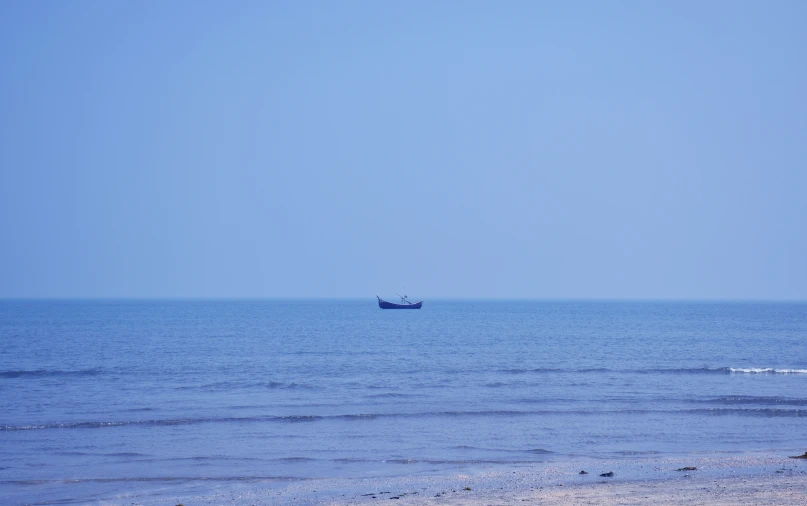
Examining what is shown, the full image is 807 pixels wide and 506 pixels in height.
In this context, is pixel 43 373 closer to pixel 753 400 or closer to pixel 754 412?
pixel 754 412

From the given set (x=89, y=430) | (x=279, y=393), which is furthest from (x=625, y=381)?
(x=89, y=430)

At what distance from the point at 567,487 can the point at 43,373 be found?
33213 millimetres

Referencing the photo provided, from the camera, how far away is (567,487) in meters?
15.9

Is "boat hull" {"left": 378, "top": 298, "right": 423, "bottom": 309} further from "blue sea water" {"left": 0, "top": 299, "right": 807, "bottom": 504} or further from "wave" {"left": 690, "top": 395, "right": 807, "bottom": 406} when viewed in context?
"wave" {"left": 690, "top": 395, "right": 807, "bottom": 406}

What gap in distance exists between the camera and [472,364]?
45.1 metres

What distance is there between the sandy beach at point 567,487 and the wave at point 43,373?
26781mm

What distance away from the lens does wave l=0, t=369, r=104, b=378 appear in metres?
39.0

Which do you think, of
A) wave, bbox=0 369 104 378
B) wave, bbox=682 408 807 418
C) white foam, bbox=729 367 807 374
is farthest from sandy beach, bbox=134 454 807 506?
wave, bbox=0 369 104 378

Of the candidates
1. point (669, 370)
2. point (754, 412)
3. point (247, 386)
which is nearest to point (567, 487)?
point (754, 412)

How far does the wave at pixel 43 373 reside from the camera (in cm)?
3902

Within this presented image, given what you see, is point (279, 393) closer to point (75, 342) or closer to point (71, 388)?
point (71, 388)

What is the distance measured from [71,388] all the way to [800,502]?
30343mm

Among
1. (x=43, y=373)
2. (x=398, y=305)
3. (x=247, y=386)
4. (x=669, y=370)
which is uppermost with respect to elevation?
(x=398, y=305)

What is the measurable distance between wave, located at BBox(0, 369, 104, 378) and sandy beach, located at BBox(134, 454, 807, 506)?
87.9 ft
